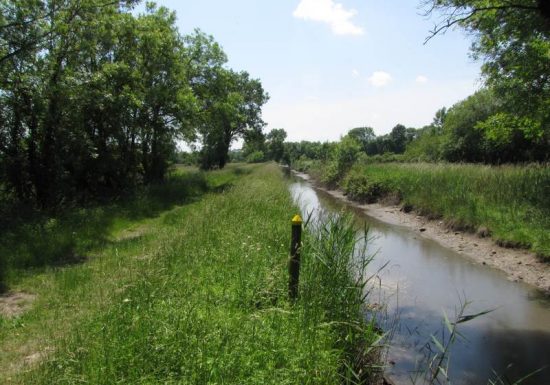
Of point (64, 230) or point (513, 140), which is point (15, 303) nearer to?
point (64, 230)

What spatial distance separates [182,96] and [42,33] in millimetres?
9298

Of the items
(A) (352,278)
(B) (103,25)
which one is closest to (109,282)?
(A) (352,278)

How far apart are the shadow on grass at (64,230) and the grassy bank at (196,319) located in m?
0.59

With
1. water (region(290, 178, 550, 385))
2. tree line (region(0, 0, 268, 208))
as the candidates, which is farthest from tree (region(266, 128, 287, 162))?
water (region(290, 178, 550, 385))

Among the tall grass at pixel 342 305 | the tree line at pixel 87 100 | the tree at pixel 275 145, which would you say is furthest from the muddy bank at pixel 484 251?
the tree at pixel 275 145

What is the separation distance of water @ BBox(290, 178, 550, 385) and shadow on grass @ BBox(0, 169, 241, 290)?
6.03m

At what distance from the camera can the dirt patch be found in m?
6.05

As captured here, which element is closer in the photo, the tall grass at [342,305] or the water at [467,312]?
the tall grass at [342,305]

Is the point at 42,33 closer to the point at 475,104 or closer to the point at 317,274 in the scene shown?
the point at 317,274

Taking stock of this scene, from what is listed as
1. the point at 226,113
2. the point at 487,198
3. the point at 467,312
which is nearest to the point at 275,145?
the point at 226,113

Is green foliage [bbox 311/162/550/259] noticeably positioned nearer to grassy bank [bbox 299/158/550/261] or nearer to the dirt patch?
grassy bank [bbox 299/158/550/261]

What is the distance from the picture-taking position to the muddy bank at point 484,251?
400 inches

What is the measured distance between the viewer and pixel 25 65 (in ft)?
40.7

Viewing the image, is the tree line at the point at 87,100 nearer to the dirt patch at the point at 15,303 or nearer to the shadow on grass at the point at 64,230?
the shadow on grass at the point at 64,230
